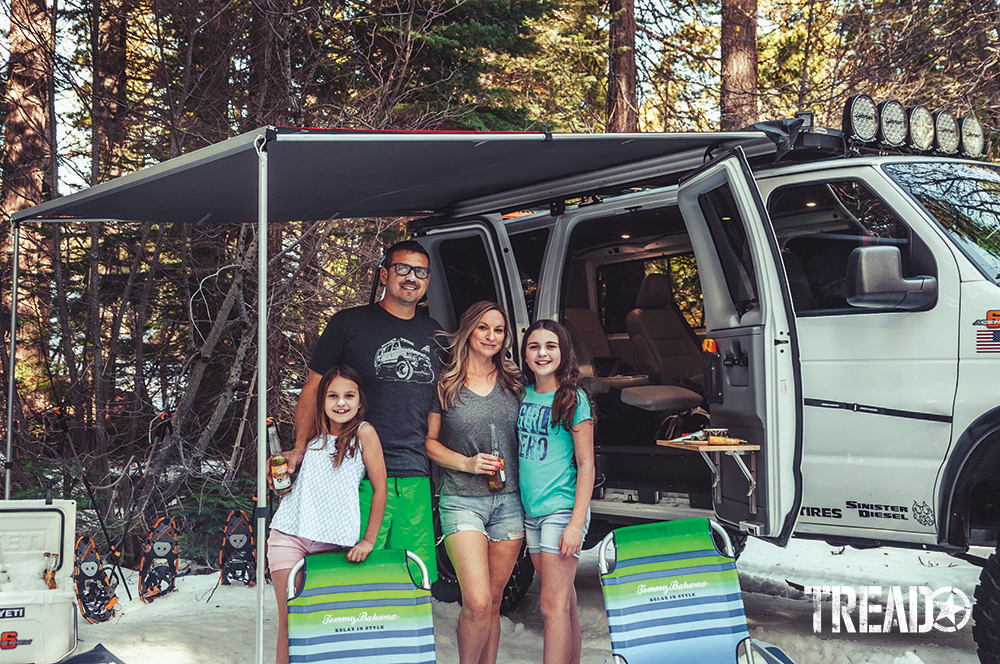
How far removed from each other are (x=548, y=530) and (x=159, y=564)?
3.71 meters

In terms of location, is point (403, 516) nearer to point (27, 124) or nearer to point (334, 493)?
point (334, 493)

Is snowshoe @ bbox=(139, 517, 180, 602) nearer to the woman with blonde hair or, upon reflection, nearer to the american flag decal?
the woman with blonde hair

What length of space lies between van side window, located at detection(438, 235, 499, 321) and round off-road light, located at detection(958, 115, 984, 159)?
8.83ft

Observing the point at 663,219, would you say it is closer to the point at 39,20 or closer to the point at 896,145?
the point at 896,145

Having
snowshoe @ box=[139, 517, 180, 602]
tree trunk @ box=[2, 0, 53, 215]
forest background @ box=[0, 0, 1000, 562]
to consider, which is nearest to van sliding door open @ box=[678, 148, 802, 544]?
snowshoe @ box=[139, 517, 180, 602]

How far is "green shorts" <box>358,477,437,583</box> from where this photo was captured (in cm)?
381

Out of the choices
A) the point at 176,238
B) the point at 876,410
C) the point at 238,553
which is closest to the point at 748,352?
the point at 876,410

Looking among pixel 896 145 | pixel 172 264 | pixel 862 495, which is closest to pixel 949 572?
pixel 862 495

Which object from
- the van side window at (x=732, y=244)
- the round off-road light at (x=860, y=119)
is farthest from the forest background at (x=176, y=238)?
the round off-road light at (x=860, y=119)

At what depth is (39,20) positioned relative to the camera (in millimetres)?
7965

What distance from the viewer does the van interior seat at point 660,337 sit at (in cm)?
615

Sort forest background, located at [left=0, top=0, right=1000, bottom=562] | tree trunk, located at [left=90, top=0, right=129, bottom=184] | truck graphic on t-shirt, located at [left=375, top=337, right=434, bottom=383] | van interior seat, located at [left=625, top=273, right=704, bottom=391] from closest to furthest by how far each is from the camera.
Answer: truck graphic on t-shirt, located at [left=375, top=337, right=434, bottom=383] < van interior seat, located at [left=625, top=273, right=704, bottom=391] < forest background, located at [left=0, top=0, right=1000, bottom=562] < tree trunk, located at [left=90, top=0, right=129, bottom=184]

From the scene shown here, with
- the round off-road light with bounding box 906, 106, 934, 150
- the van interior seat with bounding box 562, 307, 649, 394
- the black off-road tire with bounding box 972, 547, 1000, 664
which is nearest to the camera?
the black off-road tire with bounding box 972, 547, 1000, 664

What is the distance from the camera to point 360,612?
3482 millimetres
